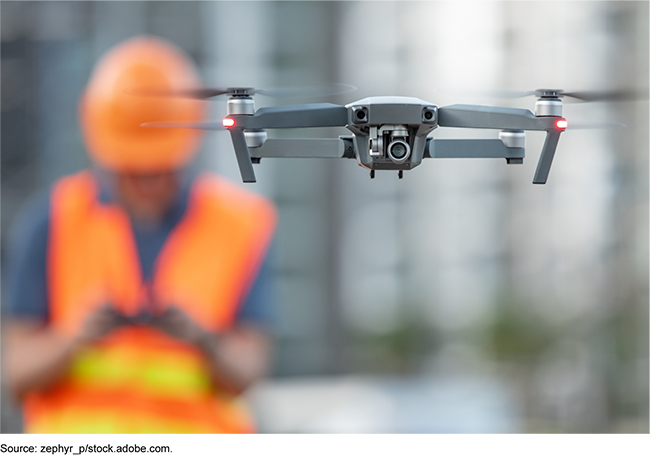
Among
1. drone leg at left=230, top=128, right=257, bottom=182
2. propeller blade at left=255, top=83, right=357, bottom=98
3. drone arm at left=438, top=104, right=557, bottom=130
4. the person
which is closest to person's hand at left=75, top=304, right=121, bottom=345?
the person

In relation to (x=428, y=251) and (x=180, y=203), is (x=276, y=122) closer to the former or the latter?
(x=180, y=203)

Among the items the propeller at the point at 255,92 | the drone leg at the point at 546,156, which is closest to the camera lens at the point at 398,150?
the propeller at the point at 255,92

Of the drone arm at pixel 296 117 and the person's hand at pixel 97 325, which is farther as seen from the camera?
the person's hand at pixel 97 325

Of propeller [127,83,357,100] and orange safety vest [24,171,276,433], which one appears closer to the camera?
propeller [127,83,357,100]

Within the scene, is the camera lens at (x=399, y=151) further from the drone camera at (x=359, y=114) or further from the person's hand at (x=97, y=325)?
the person's hand at (x=97, y=325)

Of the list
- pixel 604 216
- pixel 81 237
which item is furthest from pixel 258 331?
pixel 604 216

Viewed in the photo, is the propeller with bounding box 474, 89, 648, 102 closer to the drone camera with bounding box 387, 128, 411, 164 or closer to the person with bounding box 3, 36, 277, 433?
the drone camera with bounding box 387, 128, 411, 164

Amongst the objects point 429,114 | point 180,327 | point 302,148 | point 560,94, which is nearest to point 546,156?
point 560,94
